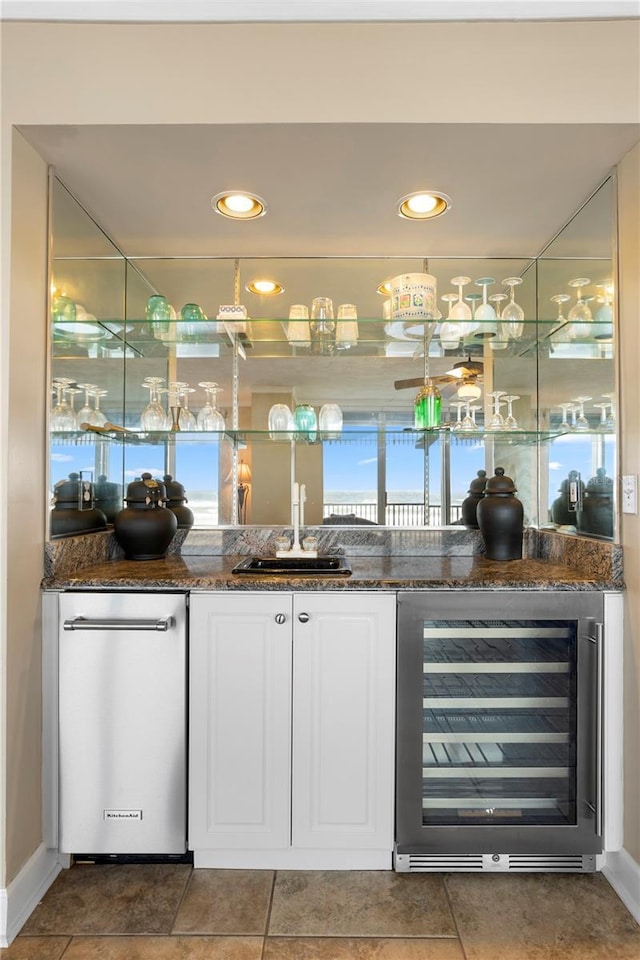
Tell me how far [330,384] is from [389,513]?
0.67m

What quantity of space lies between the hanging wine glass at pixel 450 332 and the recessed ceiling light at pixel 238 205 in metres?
0.92

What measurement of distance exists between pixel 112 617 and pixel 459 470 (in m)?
1.64

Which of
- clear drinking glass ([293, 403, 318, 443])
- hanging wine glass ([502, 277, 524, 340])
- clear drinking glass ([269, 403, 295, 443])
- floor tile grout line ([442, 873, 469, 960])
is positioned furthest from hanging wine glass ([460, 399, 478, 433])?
floor tile grout line ([442, 873, 469, 960])

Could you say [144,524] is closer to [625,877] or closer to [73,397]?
[73,397]

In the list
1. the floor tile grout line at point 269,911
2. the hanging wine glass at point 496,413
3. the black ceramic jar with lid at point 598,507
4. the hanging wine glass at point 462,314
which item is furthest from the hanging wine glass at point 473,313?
the floor tile grout line at point 269,911

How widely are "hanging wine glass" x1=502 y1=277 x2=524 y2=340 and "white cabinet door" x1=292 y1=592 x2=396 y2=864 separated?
4.59ft

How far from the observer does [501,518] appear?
234cm

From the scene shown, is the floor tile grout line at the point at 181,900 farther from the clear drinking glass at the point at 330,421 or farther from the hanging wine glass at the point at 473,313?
the hanging wine glass at the point at 473,313

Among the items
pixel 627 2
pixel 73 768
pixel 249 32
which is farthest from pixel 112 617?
pixel 627 2

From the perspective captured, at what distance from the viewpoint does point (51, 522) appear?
77.1 inches

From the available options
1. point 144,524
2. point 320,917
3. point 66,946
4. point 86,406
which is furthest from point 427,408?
point 66,946

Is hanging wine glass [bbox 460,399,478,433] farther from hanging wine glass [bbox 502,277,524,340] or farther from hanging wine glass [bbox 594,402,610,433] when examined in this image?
hanging wine glass [bbox 594,402,610,433]

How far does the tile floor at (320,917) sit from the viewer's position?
1.56 meters

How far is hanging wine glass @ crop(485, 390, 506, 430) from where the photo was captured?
260 cm
